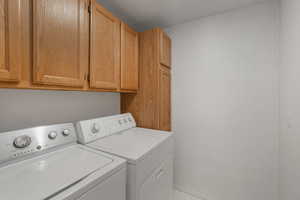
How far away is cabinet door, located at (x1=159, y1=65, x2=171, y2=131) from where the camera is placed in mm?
1661

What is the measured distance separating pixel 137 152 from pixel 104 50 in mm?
974

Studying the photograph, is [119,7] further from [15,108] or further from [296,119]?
[296,119]

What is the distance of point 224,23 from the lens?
1.62 meters

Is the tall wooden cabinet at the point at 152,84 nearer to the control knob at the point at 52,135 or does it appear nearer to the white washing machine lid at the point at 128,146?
the white washing machine lid at the point at 128,146

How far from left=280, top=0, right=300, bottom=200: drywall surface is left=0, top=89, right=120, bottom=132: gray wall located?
186 cm

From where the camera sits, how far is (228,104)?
1.62m

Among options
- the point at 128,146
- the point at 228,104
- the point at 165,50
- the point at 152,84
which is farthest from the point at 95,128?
the point at 228,104

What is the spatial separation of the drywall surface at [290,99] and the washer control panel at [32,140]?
71.2 inches

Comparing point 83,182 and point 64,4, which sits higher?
point 64,4

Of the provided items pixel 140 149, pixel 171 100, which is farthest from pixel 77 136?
pixel 171 100

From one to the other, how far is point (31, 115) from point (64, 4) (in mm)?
895

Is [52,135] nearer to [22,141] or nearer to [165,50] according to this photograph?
[22,141]

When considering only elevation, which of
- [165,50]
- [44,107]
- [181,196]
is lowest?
[181,196]

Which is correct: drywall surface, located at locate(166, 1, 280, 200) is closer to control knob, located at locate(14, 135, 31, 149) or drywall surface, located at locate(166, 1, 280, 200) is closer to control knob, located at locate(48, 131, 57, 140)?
control knob, located at locate(48, 131, 57, 140)
